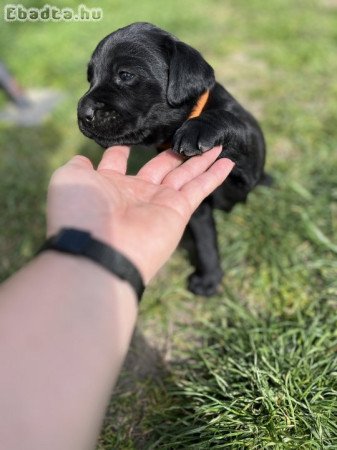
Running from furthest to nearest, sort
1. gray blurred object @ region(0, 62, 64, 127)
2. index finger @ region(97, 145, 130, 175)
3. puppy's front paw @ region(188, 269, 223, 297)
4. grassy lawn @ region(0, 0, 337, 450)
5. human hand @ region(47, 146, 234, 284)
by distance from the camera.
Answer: gray blurred object @ region(0, 62, 64, 127) → puppy's front paw @ region(188, 269, 223, 297) → index finger @ region(97, 145, 130, 175) → grassy lawn @ region(0, 0, 337, 450) → human hand @ region(47, 146, 234, 284)

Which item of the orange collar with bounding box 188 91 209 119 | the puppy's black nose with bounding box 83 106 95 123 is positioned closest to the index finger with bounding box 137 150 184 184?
the orange collar with bounding box 188 91 209 119

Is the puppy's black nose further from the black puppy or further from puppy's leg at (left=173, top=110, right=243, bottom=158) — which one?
puppy's leg at (left=173, top=110, right=243, bottom=158)

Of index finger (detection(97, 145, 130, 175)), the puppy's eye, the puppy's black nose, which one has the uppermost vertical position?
the puppy's eye

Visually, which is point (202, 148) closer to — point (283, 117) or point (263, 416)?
point (263, 416)

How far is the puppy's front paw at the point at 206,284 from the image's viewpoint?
2.70 meters

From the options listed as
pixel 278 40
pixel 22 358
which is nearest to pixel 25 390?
pixel 22 358

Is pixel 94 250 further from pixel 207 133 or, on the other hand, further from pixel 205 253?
pixel 205 253

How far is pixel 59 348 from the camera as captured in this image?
4.30ft

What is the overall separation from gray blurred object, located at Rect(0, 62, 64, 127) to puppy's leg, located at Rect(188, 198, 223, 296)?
106 inches

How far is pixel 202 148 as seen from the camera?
200cm

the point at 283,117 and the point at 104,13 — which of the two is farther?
the point at 104,13

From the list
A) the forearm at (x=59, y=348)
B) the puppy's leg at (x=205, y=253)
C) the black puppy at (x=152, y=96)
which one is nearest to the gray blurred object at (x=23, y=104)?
the black puppy at (x=152, y=96)

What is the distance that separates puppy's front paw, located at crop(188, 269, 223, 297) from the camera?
2.70m

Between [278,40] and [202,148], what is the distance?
4.22 m
